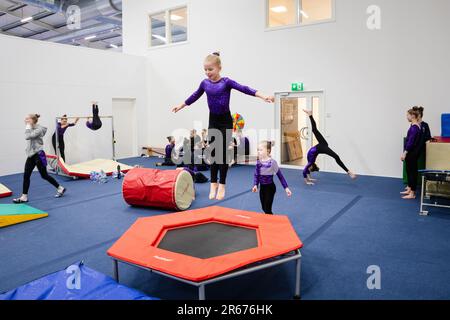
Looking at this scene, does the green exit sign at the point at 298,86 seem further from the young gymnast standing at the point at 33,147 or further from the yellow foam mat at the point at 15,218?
the yellow foam mat at the point at 15,218

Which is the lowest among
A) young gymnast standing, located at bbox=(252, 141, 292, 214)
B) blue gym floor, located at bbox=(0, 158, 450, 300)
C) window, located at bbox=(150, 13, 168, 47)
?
blue gym floor, located at bbox=(0, 158, 450, 300)

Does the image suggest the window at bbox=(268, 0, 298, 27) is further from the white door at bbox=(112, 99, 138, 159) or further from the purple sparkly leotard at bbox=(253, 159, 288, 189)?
the purple sparkly leotard at bbox=(253, 159, 288, 189)

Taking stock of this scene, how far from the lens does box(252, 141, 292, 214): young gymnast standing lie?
4.25m

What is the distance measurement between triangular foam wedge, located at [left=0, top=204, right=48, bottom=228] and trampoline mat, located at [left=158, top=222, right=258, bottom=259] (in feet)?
8.60

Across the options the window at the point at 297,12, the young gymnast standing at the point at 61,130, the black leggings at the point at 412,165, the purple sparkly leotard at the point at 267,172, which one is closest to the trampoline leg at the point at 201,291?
the purple sparkly leotard at the point at 267,172

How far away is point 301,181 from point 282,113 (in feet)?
8.03

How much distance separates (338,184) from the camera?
7504mm

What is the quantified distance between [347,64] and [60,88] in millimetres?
7412

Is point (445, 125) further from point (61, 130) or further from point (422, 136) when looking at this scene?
point (61, 130)

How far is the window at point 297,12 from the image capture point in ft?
28.5

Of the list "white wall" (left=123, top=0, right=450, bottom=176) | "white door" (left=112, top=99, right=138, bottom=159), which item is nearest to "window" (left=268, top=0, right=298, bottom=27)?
"white wall" (left=123, top=0, right=450, bottom=176)

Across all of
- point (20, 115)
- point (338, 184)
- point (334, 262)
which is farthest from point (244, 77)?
point (334, 262)

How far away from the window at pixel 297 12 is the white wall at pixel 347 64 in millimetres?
227
